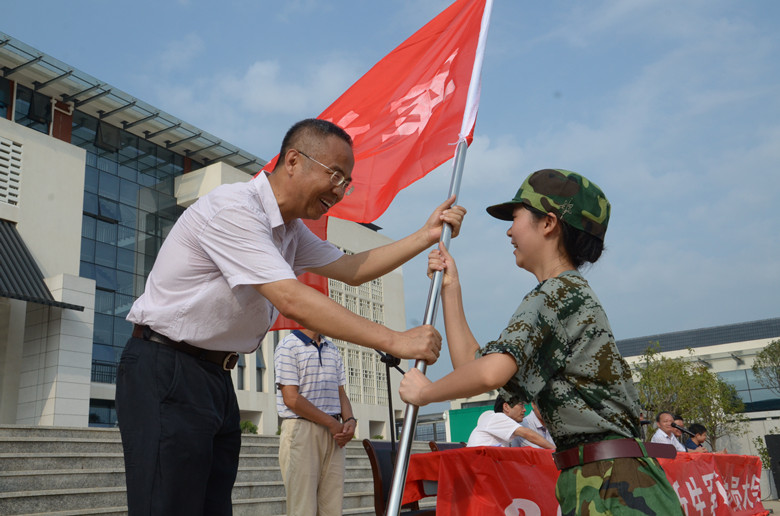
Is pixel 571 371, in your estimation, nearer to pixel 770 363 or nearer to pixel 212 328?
pixel 212 328

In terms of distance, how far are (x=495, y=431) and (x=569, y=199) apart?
4.34 metres

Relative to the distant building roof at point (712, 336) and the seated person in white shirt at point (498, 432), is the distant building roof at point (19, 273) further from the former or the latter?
the distant building roof at point (712, 336)

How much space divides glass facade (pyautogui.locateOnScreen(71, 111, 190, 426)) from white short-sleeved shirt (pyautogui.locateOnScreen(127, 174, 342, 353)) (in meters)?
22.1

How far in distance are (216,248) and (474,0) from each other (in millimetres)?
2967

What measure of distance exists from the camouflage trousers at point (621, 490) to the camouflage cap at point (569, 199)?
0.77m

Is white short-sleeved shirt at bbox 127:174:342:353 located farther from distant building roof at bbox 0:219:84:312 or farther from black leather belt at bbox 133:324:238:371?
distant building roof at bbox 0:219:84:312

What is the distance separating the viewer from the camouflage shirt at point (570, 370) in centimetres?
206

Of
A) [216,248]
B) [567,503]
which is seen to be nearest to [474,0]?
[216,248]

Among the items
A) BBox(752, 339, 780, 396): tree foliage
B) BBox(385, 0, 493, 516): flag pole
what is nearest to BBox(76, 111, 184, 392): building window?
BBox(385, 0, 493, 516): flag pole

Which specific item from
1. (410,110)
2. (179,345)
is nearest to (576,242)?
(179,345)

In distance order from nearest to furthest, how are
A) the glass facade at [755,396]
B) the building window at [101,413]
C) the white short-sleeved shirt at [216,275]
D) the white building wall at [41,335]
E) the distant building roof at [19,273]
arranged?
the white short-sleeved shirt at [216,275] < the distant building roof at [19,273] < the white building wall at [41,335] < the building window at [101,413] < the glass facade at [755,396]

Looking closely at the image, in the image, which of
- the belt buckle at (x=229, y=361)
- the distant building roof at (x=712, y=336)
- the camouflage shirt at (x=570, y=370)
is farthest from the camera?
the distant building roof at (x=712, y=336)

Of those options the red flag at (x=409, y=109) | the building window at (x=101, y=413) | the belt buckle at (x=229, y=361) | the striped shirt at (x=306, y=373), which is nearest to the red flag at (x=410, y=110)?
the red flag at (x=409, y=109)

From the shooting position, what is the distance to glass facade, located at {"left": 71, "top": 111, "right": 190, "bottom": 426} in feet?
79.4
